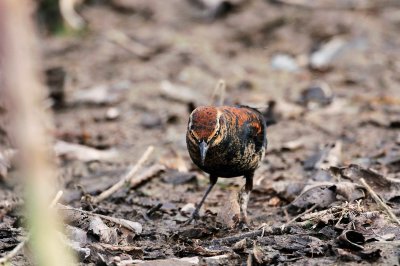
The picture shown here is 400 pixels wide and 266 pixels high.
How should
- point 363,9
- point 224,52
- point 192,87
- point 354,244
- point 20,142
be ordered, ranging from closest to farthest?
point 20,142, point 354,244, point 192,87, point 224,52, point 363,9

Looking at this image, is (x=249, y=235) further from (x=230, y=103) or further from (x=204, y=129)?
(x=230, y=103)

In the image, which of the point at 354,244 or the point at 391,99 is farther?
the point at 391,99

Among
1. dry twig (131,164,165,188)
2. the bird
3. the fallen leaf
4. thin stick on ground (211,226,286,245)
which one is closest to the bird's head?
the bird

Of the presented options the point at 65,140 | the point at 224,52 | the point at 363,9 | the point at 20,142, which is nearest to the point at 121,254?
the point at 20,142

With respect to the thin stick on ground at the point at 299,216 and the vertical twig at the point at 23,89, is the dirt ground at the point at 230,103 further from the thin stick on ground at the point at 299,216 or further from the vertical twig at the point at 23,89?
the vertical twig at the point at 23,89

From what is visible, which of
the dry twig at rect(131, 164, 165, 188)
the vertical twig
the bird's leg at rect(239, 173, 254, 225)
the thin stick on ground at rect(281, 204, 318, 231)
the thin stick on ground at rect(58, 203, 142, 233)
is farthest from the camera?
the dry twig at rect(131, 164, 165, 188)

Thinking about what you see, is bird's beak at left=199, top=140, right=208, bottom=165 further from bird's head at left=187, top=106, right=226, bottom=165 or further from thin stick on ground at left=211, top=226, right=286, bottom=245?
thin stick on ground at left=211, top=226, right=286, bottom=245

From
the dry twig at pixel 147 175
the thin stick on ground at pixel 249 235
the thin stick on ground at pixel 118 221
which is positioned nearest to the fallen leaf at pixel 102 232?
the thin stick on ground at pixel 118 221

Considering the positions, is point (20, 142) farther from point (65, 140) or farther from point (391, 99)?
point (391, 99)
